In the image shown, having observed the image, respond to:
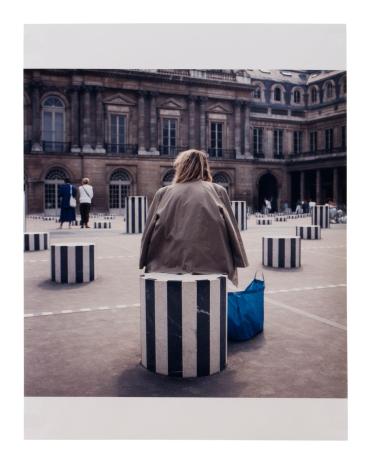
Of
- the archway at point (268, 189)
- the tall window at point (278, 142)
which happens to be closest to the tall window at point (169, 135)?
the archway at point (268, 189)

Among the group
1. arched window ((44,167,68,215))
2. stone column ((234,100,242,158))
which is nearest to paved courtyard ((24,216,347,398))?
arched window ((44,167,68,215))

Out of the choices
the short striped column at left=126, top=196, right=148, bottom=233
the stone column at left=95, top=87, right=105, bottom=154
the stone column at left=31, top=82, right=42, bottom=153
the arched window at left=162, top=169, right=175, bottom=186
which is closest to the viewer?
the short striped column at left=126, top=196, right=148, bottom=233

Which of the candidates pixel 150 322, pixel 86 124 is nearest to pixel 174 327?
pixel 150 322

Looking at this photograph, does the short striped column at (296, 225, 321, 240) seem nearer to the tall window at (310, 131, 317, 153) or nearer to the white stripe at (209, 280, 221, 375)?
the white stripe at (209, 280, 221, 375)

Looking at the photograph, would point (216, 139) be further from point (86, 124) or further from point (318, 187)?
point (86, 124)

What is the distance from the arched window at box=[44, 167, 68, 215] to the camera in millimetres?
31062

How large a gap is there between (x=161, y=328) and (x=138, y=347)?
28.5 inches

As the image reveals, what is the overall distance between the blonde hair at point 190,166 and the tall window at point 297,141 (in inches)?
1562

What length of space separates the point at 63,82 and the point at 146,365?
30.8 meters

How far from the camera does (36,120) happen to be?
3041 cm

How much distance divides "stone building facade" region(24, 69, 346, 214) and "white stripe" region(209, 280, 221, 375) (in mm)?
25898

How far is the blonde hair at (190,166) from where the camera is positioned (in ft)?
11.0
